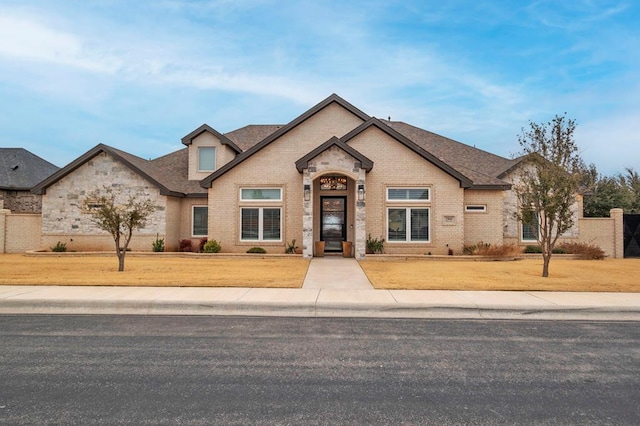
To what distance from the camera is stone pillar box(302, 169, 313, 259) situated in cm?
1881

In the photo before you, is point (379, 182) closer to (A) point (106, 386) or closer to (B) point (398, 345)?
(B) point (398, 345)

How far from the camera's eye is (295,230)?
808 inches

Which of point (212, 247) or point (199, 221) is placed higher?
point (199, 221)

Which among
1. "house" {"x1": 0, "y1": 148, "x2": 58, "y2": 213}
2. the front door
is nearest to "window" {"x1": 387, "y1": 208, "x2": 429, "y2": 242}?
the front door

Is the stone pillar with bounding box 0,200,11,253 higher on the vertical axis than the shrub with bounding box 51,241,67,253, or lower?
higher

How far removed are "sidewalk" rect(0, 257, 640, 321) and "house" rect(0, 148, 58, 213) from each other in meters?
19.2

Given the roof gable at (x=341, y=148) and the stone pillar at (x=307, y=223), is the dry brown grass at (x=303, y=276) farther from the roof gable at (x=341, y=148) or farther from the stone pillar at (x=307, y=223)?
the roof gable at (x=341, y=148)

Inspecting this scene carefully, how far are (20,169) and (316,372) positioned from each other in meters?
31.2

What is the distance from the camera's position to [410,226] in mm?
19938

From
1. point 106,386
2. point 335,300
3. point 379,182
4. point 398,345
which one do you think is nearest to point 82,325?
point 106,386

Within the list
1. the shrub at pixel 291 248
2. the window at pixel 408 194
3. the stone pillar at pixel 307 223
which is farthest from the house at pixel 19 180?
the window at pixel 408 194

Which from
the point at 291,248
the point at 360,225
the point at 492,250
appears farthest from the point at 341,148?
the point at 492,250

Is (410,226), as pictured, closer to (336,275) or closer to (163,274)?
(336,275)

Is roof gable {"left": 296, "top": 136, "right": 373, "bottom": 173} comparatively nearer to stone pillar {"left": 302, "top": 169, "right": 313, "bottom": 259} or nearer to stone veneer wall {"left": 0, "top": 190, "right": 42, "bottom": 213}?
stone pillar {"left": 302, "top": 169, "right": 313, "bottom": 259}
